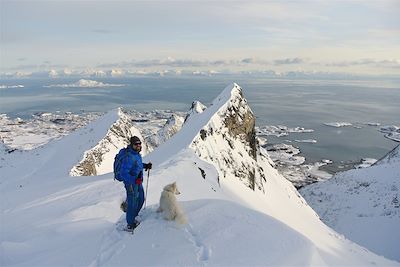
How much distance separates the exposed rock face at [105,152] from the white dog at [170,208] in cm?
3038

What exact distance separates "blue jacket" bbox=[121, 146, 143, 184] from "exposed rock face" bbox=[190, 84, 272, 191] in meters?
19.0

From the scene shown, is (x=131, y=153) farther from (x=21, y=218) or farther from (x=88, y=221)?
(x=21, y=218)

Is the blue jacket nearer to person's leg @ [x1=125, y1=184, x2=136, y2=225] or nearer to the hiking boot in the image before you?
person's leg @ [x1=125, y1=184, x2=136, y2=225]

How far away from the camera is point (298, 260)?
27.5 ft

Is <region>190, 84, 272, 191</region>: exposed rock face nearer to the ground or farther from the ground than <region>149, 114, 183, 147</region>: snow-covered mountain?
farther from the ground

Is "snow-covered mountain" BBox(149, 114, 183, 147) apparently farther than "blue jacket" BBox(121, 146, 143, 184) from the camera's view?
Yes

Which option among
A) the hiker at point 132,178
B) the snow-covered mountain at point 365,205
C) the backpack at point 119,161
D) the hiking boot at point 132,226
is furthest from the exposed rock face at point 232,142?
the backpack at point 119,161

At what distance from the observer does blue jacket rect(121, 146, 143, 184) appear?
10.4 meters

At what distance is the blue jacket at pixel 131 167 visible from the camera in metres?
10.4

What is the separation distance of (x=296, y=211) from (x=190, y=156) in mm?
13337

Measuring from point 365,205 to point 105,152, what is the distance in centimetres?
3235

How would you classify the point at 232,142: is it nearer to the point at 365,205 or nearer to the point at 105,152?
the point at 105,152

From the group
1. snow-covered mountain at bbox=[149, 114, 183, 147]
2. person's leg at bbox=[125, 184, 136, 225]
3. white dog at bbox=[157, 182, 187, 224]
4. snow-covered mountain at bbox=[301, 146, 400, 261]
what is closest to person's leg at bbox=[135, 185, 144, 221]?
person's leg at bbox=[125, 184, 136, 225]

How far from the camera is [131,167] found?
34.2ft
